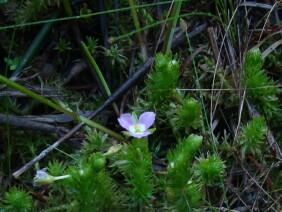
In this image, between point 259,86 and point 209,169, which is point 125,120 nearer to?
point 209,169

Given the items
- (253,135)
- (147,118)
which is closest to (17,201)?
(147,118)

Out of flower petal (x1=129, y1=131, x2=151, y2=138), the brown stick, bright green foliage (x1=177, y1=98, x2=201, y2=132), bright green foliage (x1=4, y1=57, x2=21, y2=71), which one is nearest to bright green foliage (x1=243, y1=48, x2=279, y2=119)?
bright green foliage (x1=177, y1=98, x2=201, y2=132)

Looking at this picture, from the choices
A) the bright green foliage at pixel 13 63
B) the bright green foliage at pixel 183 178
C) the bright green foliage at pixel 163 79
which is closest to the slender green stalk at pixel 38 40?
the bright green foliage at pixel 13 63

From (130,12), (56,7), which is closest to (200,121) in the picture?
(130,12)

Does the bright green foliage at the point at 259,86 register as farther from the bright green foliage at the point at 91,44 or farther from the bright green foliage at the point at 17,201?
the bright green foliage at the point at 17,201

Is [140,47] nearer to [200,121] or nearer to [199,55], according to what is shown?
[199,55]

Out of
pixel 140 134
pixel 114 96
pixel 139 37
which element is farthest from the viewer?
pixel 139 37

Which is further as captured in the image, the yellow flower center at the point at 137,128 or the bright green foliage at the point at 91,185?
the yellow flower center at the point at 137,128
